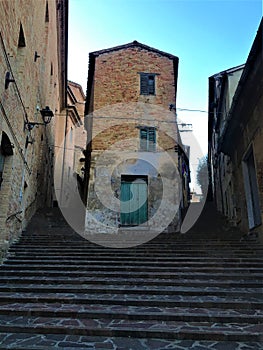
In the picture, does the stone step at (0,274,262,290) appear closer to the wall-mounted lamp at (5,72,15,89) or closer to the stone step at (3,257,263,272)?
the stone step at (3,257,263,272)

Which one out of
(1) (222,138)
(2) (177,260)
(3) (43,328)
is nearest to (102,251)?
(2) (177,260)

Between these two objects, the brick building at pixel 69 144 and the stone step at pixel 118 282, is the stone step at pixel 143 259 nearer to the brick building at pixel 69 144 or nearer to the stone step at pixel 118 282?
the stone step at pixel 118 282

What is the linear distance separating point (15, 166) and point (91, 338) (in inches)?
220

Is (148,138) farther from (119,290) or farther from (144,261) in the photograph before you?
(119,290)

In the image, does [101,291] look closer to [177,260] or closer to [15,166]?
[177,260]

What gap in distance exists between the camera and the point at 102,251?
833 cm

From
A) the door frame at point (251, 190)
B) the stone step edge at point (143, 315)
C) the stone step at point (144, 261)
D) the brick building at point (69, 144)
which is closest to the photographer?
the stone step edge at point (143, 315)

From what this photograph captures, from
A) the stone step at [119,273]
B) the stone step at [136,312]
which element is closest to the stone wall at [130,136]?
the stone step at [119,273]

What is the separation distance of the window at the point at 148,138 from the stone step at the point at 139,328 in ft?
31.3

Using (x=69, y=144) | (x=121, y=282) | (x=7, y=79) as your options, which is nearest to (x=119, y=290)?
(x=121, y=282)

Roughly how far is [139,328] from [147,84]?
12292 mm

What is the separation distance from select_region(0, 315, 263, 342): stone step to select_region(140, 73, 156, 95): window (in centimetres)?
1167

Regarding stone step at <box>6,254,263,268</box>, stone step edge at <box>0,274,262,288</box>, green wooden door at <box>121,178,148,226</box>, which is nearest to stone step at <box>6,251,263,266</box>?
stone step at <box>6,254,263,268</box>

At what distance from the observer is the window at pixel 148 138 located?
13555 mm
